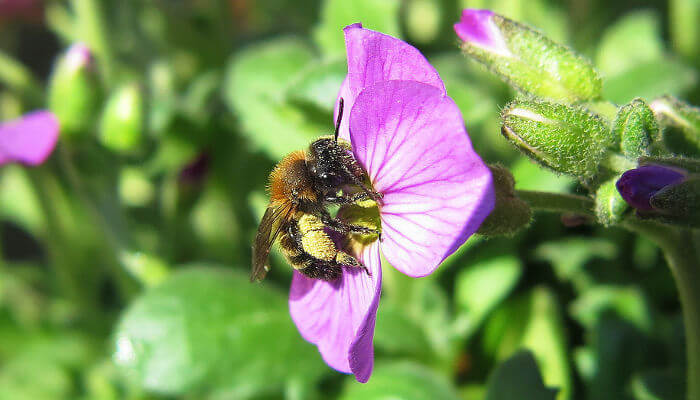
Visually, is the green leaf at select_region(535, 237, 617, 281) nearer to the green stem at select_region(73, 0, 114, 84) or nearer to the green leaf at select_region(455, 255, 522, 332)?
the green leaf at select_region(455, 255, 522, 332)

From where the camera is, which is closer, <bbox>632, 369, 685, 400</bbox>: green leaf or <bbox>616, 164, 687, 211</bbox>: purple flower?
<bbox>616, 164, 687, 211</bbox>: purple flower

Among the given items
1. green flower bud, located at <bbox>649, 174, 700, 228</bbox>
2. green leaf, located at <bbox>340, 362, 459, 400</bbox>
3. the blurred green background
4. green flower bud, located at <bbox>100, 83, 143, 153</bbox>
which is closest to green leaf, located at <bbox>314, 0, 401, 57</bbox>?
the blurred green background

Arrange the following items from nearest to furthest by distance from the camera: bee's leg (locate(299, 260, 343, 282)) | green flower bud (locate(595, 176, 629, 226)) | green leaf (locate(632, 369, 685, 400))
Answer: green flower bud (locate(595, 176, 629, 226))
bee's leg (locate(299, 260, 343, 282))
green leaf (locate(632, 369, 685, 400))

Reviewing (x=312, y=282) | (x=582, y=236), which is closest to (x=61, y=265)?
(x=312, y=282)

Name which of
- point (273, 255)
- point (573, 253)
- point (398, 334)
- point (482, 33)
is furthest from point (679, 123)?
point (273, 255)

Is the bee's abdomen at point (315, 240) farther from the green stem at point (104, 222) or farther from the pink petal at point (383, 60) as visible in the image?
the green stem at point (104, 222)

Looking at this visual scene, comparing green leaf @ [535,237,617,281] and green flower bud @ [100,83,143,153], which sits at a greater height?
green flower bud @ [100,83,143,153]

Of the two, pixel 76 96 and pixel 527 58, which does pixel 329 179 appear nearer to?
pixel 527 58

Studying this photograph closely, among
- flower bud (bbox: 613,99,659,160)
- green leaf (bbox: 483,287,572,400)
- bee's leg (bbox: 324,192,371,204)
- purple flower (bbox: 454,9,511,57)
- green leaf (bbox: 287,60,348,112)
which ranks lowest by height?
green leaf (bbox: 483,287,572,400)

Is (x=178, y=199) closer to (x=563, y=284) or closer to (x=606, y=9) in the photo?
(x=563, y=284)
